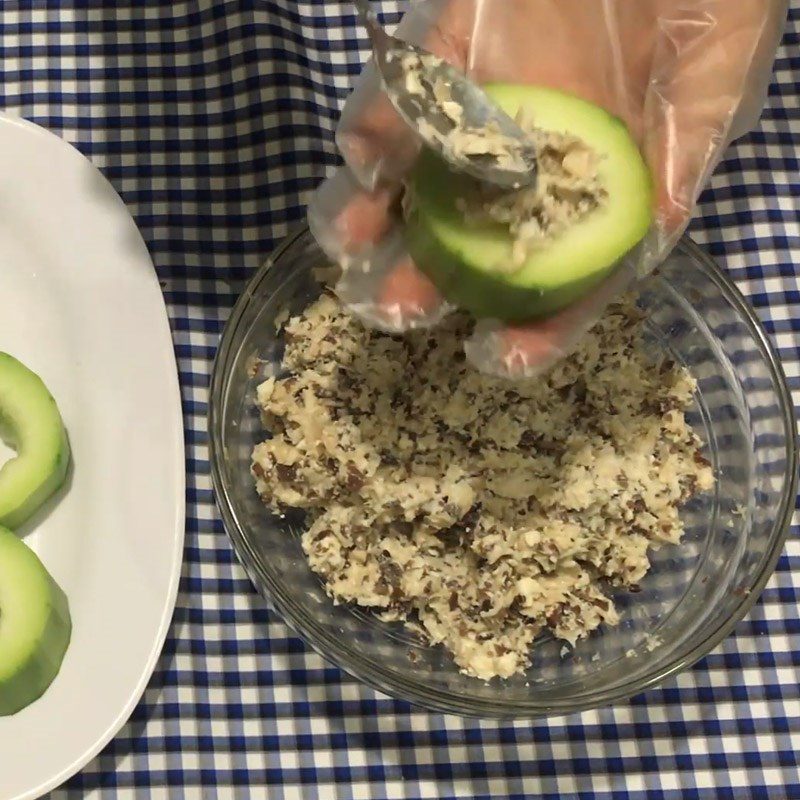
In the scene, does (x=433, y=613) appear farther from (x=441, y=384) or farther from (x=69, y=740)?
(x=69, y=740)

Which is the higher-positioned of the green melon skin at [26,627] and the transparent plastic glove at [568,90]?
the transparent plastic glove at [568,90]

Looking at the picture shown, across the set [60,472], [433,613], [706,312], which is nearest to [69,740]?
[60,472]

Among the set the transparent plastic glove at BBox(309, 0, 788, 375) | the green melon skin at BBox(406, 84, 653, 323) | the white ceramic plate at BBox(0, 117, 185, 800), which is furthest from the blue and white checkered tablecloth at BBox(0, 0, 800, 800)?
the green melon skin at BBox(406, 84, 653, 323)

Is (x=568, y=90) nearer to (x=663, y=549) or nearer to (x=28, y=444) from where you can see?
(x=663, y=549)

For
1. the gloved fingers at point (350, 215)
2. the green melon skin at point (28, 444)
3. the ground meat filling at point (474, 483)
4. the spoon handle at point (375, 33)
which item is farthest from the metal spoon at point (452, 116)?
the green melon skin at point (28, 444)

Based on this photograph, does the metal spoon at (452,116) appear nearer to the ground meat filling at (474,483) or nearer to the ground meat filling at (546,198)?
the ground meat filling at (546,198)

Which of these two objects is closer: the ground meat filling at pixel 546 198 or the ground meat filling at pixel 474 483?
the ground meat filling at pixel 546 198

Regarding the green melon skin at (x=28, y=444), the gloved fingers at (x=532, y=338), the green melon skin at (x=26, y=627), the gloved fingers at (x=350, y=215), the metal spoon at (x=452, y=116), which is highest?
the metal spoon at (x=452, y=116)

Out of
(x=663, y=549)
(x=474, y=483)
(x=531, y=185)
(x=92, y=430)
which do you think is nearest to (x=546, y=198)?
(x=531, y=185)
